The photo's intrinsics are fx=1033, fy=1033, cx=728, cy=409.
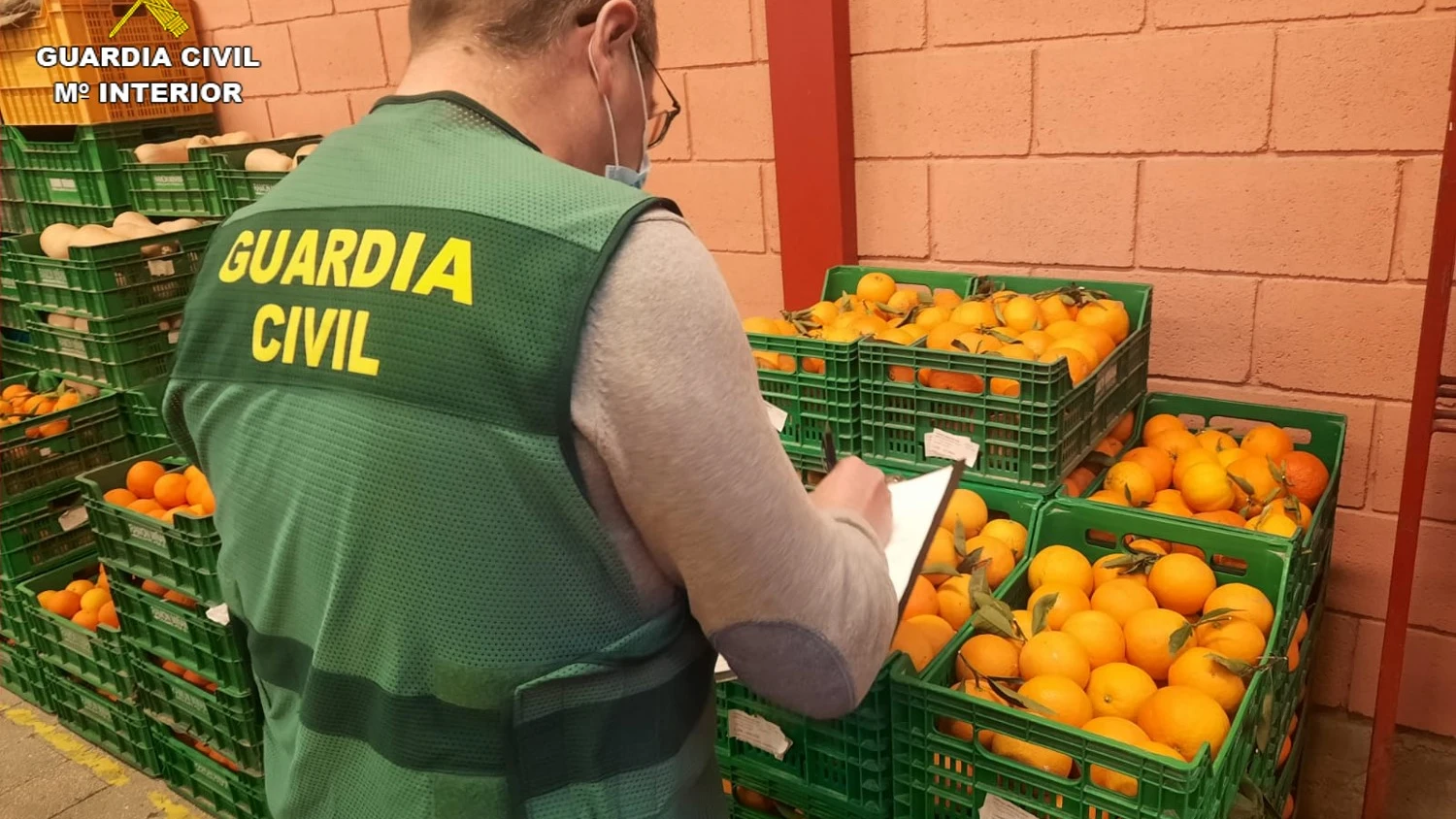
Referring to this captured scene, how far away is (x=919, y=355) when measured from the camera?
6.32 ft

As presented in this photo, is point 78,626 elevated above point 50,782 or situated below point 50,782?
above

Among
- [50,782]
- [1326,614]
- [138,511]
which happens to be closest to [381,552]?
[138,511]

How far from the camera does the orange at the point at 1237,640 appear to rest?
1.49 meters

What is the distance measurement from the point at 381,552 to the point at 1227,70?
202 cm

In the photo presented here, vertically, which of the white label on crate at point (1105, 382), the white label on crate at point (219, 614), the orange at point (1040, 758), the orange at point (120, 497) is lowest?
the white label on crate at point (219, 614)

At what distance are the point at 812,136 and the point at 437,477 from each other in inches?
77.1

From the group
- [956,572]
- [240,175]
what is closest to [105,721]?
[240,175]

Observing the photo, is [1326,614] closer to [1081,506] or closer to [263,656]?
[1081,506]

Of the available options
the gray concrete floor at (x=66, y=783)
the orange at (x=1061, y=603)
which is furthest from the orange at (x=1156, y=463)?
the gray concrete floor at (x=66, y=783)

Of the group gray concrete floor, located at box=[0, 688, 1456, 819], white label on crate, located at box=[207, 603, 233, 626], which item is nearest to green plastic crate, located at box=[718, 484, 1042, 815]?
white label on crate, located at box=[207, 603, 233, 626]

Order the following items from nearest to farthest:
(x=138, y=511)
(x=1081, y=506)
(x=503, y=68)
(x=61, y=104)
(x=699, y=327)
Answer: (x=699, y=327) < (x=503, y=68) < (x=1081, y=506) < (x=138, y=511) < (x=61, y=104)

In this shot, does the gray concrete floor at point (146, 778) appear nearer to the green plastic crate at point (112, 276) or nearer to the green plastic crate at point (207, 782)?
the green plastic crate at point (207, 782)

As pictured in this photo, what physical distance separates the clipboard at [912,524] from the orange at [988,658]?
0.23 meters

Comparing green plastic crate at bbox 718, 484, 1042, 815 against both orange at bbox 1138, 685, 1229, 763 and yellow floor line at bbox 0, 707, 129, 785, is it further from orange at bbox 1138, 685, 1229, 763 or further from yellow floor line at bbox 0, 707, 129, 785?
yellow floor line at bbox 0, 707, 129, 785
